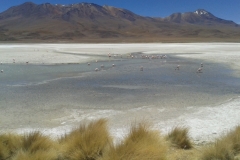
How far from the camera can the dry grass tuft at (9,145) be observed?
168 inches

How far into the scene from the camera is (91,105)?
786 cm

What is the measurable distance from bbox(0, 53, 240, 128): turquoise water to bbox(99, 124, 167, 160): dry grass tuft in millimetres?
2967

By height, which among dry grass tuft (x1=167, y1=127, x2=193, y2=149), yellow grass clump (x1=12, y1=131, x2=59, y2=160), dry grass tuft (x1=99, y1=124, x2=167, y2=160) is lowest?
dry grass tuft (x1=167, y1=127, x2=193, y2=149)

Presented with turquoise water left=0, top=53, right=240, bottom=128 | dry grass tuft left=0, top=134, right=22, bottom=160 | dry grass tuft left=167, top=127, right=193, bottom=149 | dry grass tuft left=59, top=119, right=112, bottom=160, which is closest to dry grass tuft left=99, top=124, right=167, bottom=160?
dry grass tuft left=59, top=119, right=112, bottom=160

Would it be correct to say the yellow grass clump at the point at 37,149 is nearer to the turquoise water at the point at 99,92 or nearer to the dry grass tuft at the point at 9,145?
the dry grass tuft at the point at 9,145

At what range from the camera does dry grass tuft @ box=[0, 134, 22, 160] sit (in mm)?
4258

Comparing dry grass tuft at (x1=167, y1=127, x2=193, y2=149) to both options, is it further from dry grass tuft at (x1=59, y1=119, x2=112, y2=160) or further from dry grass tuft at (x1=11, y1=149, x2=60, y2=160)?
dry grass tuft at (x1=11, y1=149, x2=60, y2=160)

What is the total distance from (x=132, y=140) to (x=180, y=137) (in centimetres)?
118

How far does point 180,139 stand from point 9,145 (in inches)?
114

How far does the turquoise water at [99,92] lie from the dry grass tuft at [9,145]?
1571 mm

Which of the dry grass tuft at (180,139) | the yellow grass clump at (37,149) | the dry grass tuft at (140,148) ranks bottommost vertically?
the dry grass tuft at (180,139)

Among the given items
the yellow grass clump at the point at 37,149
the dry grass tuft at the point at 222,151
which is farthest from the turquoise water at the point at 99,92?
the dry grass tuft at the point at 222,151

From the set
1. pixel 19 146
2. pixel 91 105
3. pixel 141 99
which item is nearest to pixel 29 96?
pixel 91 105

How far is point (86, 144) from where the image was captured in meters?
4.12
